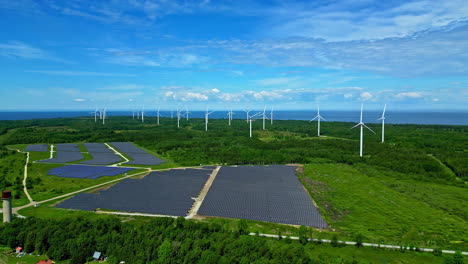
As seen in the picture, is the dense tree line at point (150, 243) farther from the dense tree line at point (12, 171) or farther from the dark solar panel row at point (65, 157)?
the dark solar panel row at point (65, 157)

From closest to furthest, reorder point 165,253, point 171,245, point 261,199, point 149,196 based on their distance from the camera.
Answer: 1. point 165,253
2. point 171,245
3. point 261,199
4. point 149,196

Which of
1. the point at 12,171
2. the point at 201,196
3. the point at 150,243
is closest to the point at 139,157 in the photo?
the point at 12,171

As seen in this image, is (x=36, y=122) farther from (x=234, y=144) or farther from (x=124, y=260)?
(x=124, y=260)

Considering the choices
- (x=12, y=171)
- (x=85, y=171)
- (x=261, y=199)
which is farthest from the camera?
(x=85, y=171)

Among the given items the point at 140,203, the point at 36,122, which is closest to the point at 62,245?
the point at 140,203

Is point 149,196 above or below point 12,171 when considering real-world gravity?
below

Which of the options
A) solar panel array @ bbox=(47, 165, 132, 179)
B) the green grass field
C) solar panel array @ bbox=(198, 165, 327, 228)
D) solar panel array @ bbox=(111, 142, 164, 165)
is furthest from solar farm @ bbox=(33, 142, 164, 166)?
the green grass field

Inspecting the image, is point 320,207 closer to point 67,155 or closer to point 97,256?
point 97,256
